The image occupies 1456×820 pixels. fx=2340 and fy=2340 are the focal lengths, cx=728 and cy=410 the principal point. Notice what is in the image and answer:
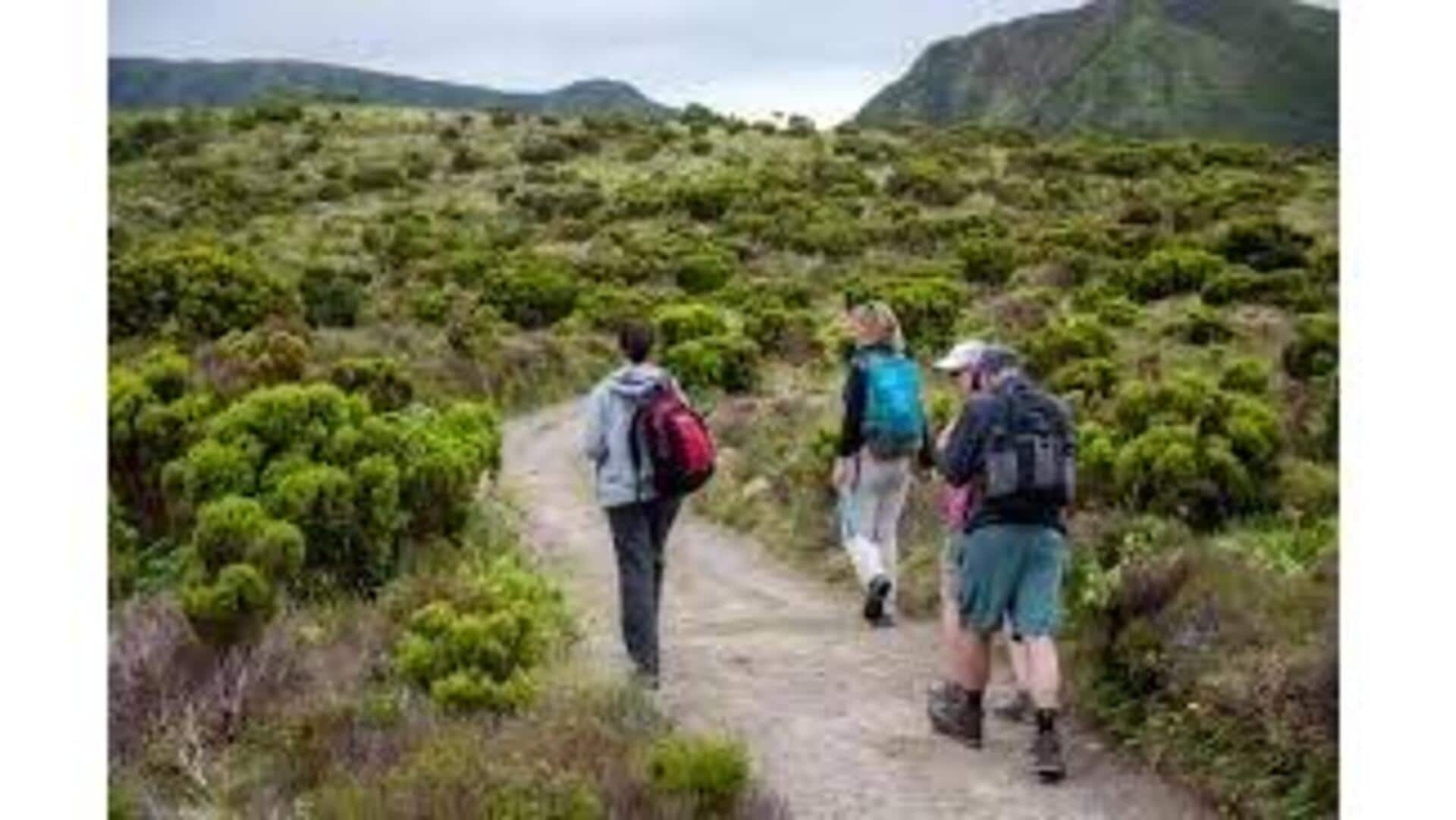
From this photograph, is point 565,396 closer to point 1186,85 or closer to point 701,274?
point 701,274

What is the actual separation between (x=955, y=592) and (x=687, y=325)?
1657 cm

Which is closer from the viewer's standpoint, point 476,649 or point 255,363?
point 476,649

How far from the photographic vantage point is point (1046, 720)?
397 inches

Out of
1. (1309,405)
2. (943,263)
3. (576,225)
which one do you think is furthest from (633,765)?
(576,225)

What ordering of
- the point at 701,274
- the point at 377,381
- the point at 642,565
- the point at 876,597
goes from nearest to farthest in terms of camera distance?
the point at 642,565
the point at 876,597
the point at 377,381
the point at 701,274

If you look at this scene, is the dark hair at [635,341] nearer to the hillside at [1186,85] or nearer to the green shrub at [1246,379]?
the green shrub at [1246,379]

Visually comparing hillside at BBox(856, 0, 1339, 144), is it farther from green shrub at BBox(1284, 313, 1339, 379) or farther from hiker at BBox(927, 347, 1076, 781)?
hiker at BBox(927, 347, 1076, 781)

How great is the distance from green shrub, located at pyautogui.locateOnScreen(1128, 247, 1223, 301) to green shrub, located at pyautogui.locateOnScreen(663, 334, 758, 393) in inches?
249

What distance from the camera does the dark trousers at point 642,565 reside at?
11.4 meters

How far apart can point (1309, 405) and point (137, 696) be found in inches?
401

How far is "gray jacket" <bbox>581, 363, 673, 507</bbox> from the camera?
1123 cm

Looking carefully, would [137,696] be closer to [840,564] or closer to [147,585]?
[147,585]

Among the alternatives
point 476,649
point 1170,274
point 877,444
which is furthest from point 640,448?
point 1170,274
